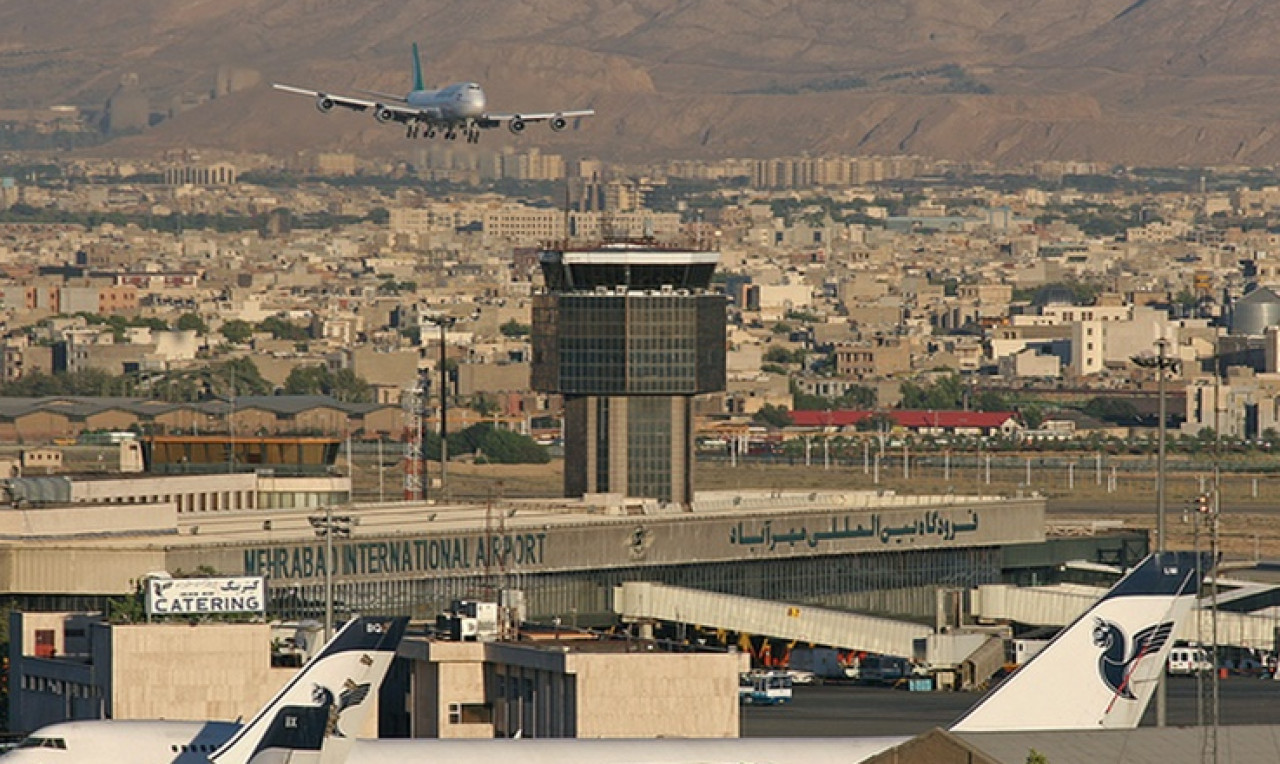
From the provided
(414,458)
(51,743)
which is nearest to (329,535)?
(51,743)

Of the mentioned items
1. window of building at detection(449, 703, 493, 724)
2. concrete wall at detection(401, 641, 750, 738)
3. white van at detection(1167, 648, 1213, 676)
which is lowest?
white van at detection(1167, 648, 1213, 676)

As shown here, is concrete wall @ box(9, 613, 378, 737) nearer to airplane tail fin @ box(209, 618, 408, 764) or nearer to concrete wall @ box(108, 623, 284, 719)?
concrete wall @ box(108, 623, 284, 719)

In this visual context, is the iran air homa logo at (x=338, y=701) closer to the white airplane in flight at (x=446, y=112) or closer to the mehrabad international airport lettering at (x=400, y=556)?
the mehrabad international airport lettering at (x=400, y=556)

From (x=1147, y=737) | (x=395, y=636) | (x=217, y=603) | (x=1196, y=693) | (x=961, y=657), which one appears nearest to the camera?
(x=395, y=636)

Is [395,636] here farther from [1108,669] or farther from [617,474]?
[617,474]

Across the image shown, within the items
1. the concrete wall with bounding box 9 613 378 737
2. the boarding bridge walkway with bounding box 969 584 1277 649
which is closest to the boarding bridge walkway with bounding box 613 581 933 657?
the boarding bridge walkway with bounding box 969 584 1277 649

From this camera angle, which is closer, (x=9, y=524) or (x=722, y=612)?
(x=9, y=524)

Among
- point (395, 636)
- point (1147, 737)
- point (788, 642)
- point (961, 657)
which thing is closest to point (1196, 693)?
point (961, 657)

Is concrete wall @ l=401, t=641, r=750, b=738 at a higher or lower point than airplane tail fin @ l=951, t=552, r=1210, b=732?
lower
